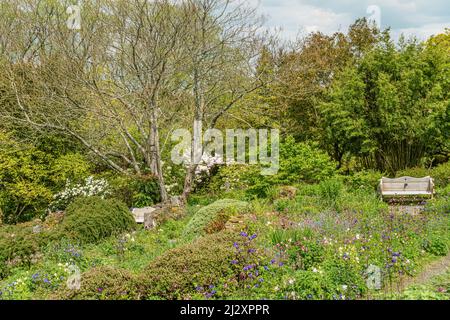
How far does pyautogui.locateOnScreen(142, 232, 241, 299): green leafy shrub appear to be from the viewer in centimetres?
518

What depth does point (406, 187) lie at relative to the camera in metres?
11.6

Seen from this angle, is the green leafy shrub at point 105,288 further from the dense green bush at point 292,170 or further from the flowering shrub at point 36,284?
the dense green bush at point 292,170

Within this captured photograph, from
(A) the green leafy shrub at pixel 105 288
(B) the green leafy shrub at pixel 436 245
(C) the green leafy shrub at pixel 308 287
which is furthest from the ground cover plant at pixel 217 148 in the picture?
(A) the green leafy shrub at pixel 105 288

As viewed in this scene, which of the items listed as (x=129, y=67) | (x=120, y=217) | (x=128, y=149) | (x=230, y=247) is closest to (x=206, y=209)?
(x=120, y=217)

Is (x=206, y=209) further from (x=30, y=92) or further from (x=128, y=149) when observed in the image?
(x=30, y=92)

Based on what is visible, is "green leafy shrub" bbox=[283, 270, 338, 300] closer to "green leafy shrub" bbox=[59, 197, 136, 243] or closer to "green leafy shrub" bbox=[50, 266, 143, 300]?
"green leafy shrub" bbox=[50, 266, 143, 300]

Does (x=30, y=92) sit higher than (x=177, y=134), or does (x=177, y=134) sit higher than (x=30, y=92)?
(x=30, y=92)

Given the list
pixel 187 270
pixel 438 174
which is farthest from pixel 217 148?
pixel 187 270

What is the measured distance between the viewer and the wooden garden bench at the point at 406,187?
36.8 feet

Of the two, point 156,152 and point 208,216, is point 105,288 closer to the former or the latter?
point 208,216

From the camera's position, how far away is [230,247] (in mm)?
5906

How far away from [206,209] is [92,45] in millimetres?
6282
